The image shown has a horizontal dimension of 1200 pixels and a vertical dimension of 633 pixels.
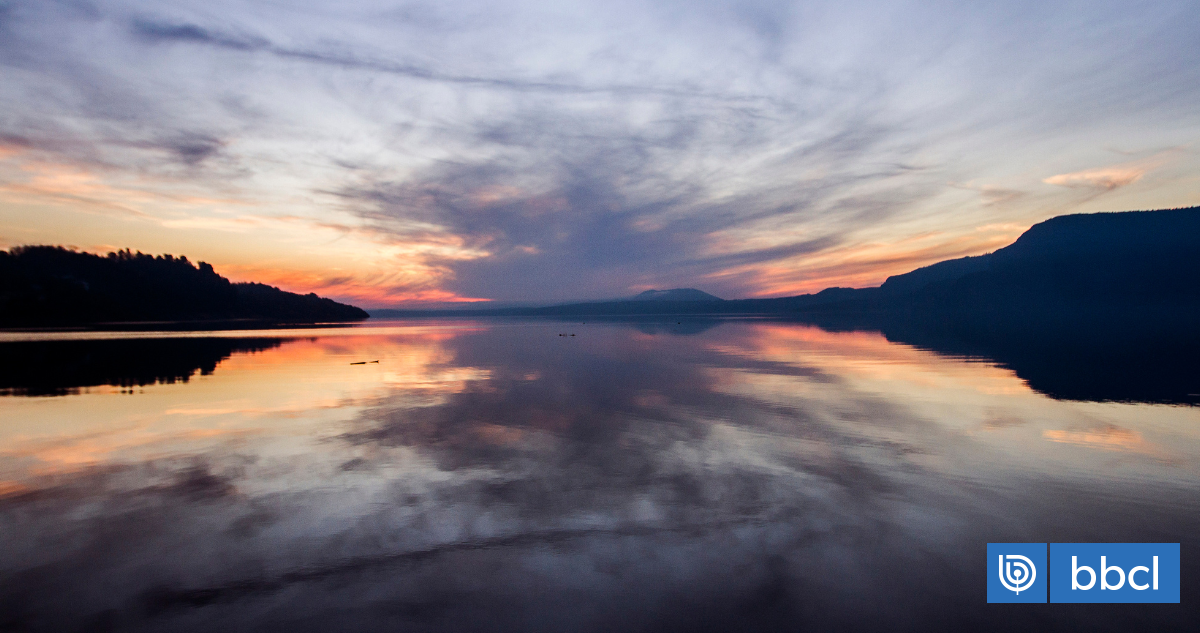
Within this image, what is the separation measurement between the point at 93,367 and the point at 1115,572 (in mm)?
49172

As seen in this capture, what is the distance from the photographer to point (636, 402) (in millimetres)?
20953

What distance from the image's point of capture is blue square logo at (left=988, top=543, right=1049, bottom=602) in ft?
23.4

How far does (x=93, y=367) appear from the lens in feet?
Answer: 112

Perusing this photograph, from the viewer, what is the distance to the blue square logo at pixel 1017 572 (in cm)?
713

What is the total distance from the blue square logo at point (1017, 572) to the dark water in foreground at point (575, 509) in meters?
0.24

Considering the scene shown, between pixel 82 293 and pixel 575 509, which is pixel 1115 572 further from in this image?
pixel 82 293

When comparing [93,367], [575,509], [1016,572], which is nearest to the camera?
[1016,572]

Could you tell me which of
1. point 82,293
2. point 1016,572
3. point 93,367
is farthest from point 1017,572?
point 82,293

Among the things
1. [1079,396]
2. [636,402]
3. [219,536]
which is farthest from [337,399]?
[1079,396]

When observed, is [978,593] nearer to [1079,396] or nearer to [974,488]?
[974,488]

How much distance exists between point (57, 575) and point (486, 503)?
6.29 meters

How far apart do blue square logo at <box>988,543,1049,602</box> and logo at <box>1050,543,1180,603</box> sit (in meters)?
0.15

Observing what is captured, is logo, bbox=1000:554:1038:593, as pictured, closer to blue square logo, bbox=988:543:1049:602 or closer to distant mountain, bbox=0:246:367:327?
blue square logo, bbox=988:543:1049:602

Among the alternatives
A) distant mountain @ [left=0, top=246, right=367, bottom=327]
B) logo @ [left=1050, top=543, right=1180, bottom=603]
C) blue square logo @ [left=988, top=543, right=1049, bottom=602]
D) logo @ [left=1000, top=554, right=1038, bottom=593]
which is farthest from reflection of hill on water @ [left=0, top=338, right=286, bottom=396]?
distant mountain @ [left=0, top=246, right=367, bottom=327]
